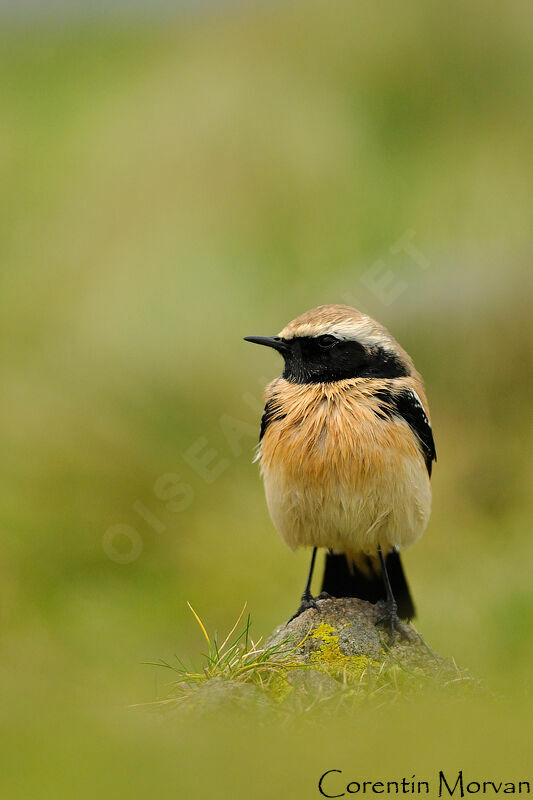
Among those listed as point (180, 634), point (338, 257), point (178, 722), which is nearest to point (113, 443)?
point (180, 634)

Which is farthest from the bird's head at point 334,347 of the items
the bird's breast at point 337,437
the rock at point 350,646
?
the rock at point 350,646

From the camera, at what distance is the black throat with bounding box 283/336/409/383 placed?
6.92 metres

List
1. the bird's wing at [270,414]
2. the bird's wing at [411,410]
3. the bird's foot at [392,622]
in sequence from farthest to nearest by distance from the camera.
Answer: the bird's wing at [270,414], the bird's wing at [411,410], the bird's foot at [392,622]

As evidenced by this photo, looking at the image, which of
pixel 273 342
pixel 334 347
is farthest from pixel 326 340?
pixel 273 342

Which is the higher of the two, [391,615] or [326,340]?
[326,340]

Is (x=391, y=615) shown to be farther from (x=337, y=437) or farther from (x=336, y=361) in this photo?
(x=336, y=361)

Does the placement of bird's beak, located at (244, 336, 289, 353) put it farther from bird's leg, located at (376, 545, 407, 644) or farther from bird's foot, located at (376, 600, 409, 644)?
bird's foot, located at (376, 600, 409, 644)

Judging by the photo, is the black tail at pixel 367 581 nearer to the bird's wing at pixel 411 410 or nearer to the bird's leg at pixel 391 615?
the bird's leg at pixel 391 615

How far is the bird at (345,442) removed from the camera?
673 centimetres

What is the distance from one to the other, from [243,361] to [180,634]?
345 cm

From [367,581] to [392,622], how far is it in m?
0.84

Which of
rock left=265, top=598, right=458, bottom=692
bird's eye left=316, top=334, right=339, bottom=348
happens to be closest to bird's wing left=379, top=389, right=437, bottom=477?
bird's eye left=316, top=334, right=339, bottom=348

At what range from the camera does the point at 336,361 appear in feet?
22.8

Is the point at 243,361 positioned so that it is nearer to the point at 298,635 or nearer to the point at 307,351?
the point at 307,351
